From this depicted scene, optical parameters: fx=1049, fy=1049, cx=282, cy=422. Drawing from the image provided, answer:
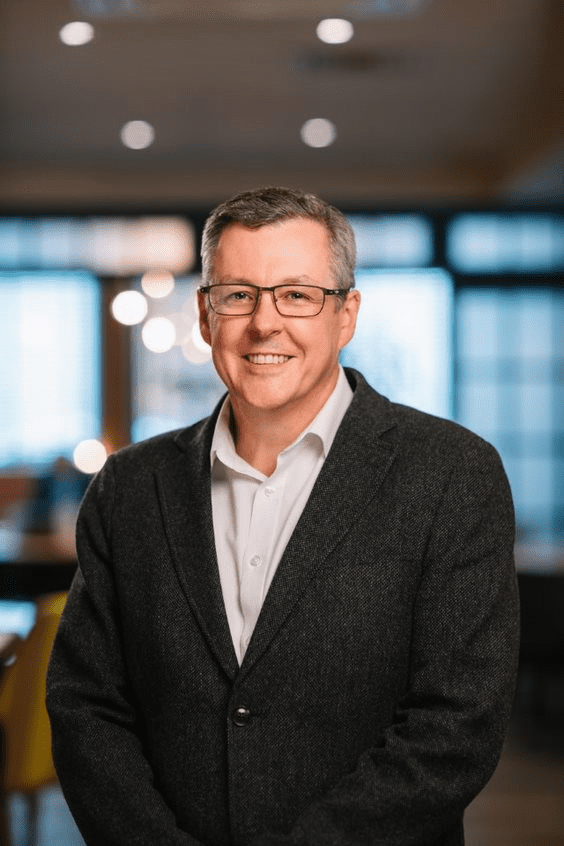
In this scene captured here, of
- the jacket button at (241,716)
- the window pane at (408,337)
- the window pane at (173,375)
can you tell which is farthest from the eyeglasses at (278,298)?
the window pane at (173,375)

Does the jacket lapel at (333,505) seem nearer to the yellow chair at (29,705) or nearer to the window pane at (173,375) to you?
the yellow chair at (29,705)

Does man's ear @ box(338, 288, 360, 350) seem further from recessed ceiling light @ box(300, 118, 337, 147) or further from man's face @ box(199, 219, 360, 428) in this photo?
recessed ceiling light @ box(300, 118, 337, 147)

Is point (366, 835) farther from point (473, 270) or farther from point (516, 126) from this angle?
point (473, 270)

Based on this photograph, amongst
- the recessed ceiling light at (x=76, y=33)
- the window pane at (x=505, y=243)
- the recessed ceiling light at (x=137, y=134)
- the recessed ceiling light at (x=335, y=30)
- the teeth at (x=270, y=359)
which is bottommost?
the teeth at (x=270, y=359)

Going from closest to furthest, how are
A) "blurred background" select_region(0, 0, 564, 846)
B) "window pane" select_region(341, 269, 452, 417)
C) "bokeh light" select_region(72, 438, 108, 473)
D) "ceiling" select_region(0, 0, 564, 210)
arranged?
1. "ceiling" select_region(0, 0, 564, 210)
2. "blurred background" select_region(0, 0, 564, 846)
3. "bokeh light" select_region(72, 438, 108, 473)
4. "window pane" select_region(341, 269, 452, 417)

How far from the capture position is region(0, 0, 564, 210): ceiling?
16.5 ft

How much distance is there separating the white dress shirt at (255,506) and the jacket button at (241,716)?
0.08 meters

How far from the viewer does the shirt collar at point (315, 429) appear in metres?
1.62

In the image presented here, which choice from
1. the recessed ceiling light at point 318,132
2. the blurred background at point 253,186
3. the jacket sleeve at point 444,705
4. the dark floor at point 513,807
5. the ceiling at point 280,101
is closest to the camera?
the jacket sleeve at point 444,705

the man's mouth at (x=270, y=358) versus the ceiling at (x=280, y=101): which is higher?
the ceiling at (x=280, y=101)

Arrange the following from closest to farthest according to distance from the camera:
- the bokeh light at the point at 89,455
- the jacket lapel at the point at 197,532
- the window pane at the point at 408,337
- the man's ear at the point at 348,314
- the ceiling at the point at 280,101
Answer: the jacket lapel at the point at 197,532, the man's ear at the point at 348,314, the ceiling at the point at 280,101, the bokeh light at the point at 89,455, the window pane at the point at 408,337

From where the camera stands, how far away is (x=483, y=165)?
795 cm

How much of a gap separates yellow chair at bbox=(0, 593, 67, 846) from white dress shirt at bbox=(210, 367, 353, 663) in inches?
51.9

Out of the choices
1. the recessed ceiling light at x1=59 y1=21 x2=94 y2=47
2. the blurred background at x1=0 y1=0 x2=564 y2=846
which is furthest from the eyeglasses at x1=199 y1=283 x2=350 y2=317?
the blurred background at x1=0 y1=0 x2=564 y2=846
